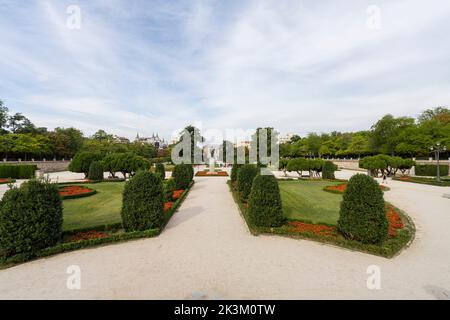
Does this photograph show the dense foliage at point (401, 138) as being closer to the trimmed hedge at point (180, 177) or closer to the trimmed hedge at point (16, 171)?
the trimmed hedge at point (180, 177)

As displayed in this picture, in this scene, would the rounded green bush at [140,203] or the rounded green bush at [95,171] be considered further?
the rounded green bush at [95,171]

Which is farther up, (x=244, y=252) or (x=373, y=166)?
(x=373, y=166)

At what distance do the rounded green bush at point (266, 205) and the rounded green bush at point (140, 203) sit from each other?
3798 millimetres

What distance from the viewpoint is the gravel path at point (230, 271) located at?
14.6 ft

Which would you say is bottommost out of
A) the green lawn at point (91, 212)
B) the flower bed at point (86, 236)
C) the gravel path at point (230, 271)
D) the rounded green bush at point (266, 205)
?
the gravel path at point (230, 271)

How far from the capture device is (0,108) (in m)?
46.0

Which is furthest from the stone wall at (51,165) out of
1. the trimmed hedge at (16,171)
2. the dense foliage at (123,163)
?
the dense foliage at (123,163)

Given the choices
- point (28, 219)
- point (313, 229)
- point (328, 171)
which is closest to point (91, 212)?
point (28, 219)

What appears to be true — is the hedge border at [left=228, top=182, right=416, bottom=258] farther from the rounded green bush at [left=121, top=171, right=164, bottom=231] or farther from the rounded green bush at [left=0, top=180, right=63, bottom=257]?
the rounded green bush at [left=0, top=180, right=63, bottom=257]

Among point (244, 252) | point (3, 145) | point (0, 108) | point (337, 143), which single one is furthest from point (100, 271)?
point (337, 143)

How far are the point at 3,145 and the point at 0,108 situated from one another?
13356 mm
